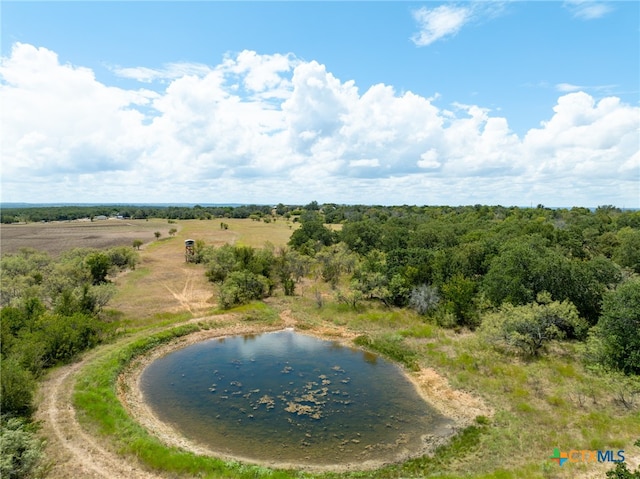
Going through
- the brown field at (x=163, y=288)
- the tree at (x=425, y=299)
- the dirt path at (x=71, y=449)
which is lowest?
the dirt path at (x=71, y=449)

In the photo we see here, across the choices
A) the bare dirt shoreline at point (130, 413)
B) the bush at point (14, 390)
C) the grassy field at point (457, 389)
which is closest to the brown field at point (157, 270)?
the grassy field at point (457, 389)

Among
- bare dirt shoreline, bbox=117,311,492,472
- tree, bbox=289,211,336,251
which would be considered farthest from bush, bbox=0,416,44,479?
tree, bbox=289,211,336,251

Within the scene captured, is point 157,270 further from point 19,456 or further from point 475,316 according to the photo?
point 475,316

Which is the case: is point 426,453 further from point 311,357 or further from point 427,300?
point 427,300

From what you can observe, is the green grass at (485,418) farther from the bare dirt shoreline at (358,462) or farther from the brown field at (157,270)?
the brown field at (157,270)

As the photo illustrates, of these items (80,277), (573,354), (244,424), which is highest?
(80,277)

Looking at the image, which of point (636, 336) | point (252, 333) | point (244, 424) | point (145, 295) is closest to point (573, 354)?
point (636, 336)
